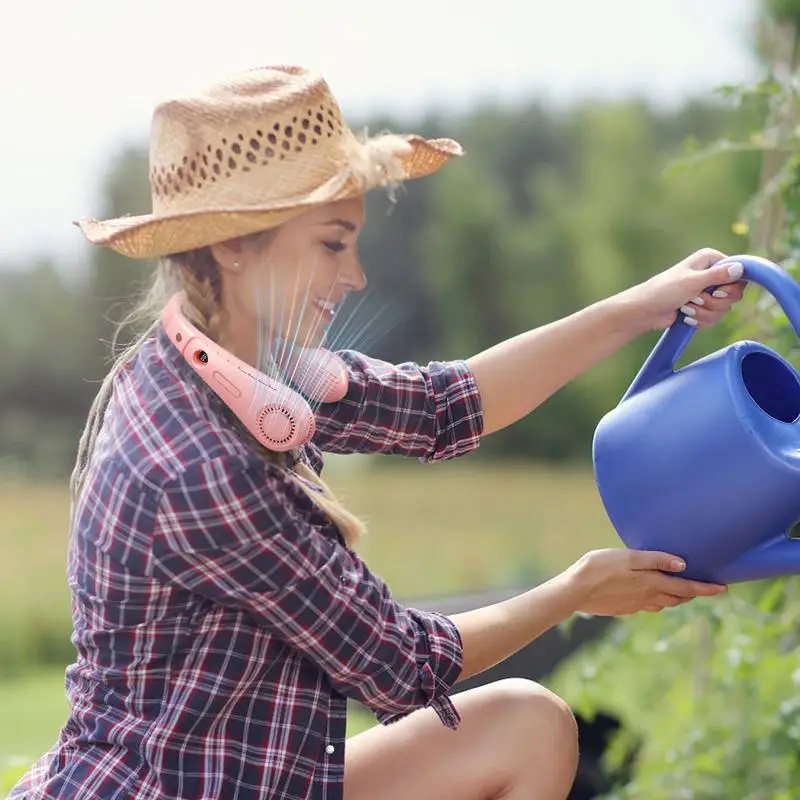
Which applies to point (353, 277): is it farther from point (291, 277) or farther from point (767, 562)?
point (767, 562)

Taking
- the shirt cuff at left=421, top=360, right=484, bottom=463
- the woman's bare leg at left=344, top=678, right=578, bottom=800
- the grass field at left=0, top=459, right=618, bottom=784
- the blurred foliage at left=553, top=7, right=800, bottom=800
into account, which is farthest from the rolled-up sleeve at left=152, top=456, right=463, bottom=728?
the grass field at left=0, top=459, right=618, bottom=784

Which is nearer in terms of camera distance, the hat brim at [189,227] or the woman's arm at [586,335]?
the hat brim at [189,227]

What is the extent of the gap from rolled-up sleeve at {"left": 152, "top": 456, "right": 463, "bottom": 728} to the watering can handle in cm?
39

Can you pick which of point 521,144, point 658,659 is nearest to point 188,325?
point 658,659

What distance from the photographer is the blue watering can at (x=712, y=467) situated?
136 cm

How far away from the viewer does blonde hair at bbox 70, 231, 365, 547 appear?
1.37 meters

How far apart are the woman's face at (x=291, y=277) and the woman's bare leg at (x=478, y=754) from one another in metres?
0.48

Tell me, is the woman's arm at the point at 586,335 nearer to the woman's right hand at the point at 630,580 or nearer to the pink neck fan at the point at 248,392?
the woman's right hand at the point at 630,580

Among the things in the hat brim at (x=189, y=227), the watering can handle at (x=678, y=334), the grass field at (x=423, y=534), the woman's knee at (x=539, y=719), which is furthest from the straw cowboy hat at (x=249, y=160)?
the grass field at (x=423, y=534)

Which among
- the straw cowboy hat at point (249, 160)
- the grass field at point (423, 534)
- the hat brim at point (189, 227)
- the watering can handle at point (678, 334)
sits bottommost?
the grass field at point (423, 534)

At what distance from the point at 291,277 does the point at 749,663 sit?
3.70 feet

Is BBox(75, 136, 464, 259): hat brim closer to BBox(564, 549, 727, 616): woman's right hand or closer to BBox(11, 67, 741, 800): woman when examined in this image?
BBox(11, 67, 741, 800): woman

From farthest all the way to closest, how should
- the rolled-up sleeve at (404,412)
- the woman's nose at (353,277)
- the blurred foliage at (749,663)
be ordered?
the blurred foliage at (749,663) → the rolled-up sleeve at (404,412) → the woman's nose at (353,277)

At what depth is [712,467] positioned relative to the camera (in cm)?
137
